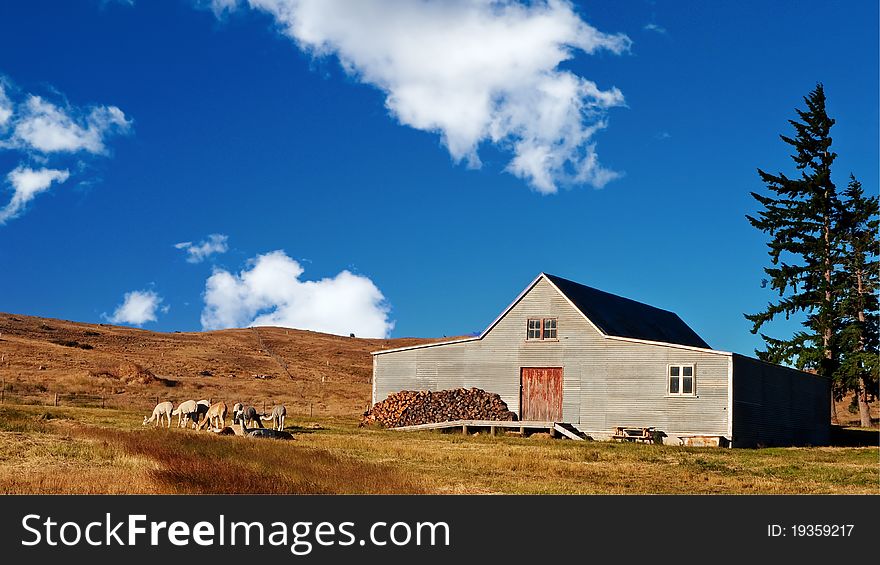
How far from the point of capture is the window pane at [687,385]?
44.2m

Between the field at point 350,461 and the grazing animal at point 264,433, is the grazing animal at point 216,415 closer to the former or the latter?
the field at point 350,461

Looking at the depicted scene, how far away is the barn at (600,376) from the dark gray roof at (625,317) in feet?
0.46

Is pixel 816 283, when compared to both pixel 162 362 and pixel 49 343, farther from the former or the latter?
pixel 49 343

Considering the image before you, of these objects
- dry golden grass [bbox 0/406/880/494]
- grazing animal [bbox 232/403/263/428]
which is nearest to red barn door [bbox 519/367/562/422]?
dry golden grass [bbox 0/406/880/494]

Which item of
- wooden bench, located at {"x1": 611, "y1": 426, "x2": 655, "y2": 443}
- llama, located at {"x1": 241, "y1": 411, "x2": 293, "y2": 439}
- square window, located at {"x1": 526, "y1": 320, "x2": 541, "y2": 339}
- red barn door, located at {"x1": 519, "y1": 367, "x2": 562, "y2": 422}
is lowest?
wooden bench, located at {"x1": 611, "y1": 426, "x2": 655, "y2": 443}

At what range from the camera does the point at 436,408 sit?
48312 mm

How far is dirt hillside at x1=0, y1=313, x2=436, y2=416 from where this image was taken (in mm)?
72188

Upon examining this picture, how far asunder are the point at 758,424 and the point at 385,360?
60.4 feet

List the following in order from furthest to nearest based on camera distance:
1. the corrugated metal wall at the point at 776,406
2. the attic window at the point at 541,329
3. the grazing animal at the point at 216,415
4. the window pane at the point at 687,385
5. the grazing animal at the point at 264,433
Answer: the attic window at the point at 541,329, the corrugated metal wall at the point at 776,406, the window pane at the point at 687,385, the grazing animal at the point at 216,415, the grazing animal at the point at 264,433

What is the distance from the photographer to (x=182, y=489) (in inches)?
734

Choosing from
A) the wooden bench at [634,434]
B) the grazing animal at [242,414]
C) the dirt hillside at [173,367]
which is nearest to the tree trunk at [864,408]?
the wooden bench at [634,434]

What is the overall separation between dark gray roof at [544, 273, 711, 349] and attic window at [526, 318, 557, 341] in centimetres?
156

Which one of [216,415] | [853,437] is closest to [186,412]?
[216,415]

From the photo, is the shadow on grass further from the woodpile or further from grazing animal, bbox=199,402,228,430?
grazing animal, bbox=199,402,228,430
